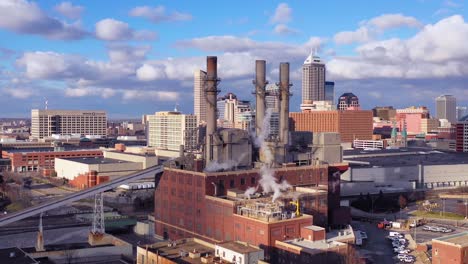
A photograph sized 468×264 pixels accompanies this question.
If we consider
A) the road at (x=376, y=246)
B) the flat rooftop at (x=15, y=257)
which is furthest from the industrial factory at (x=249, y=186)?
the flat rooftop at (x=15, y=257)

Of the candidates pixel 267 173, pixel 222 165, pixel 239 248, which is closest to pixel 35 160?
pixel 222 165

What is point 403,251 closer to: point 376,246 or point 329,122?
point 376,246

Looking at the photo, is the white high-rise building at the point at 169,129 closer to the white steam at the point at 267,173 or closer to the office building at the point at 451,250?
the white steam at the point at 267,173

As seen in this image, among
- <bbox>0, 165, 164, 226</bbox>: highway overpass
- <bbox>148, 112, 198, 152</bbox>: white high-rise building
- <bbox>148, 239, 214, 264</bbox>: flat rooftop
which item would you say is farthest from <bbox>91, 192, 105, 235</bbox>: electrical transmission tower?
<bbox>148, 112, 198, 152</bbox>: white high-rise building

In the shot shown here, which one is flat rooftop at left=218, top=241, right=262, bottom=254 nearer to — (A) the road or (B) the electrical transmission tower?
(B) the electrical transmission tower

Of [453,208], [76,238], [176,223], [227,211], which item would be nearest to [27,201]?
[76,238]

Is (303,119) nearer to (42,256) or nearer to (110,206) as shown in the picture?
(110,206)
